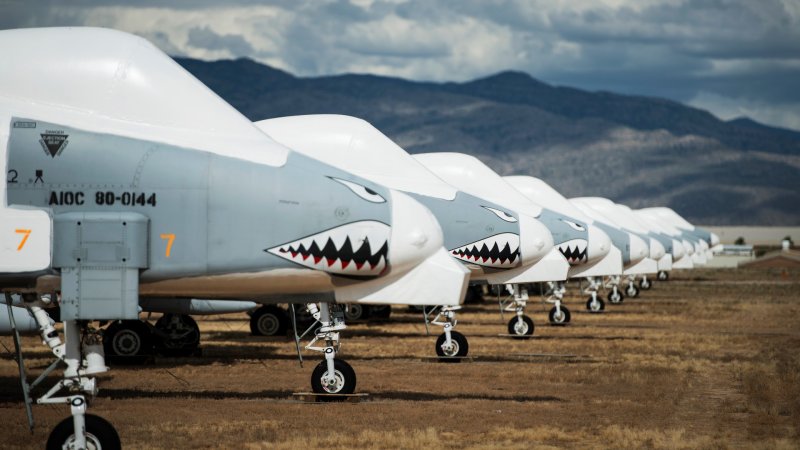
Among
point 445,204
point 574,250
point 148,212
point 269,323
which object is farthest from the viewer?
point 574,250

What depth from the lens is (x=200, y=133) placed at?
47.1ft

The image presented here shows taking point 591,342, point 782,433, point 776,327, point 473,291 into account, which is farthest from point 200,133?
point 473,291

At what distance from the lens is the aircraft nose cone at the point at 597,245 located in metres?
38.5

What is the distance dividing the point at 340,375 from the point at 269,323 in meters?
17.5

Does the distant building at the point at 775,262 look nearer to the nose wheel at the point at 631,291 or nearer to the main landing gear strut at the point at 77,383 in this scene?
the nose wheel at the point at 631,291

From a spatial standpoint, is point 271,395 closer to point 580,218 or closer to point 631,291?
point 580,218

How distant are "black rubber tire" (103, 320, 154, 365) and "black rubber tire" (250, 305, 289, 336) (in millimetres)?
9295

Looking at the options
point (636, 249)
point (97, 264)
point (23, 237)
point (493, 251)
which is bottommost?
point (97, 264)

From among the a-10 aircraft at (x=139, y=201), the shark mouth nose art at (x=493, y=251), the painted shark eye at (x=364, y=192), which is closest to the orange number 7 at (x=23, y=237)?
the a-10 aircraft at (x=139, y=201)

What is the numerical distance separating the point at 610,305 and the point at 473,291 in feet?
22.8

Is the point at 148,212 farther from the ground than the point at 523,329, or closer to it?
farther from the ground

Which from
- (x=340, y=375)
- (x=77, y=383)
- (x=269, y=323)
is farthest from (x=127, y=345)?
(x=77, y=383)

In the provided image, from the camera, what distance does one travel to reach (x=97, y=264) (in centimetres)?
1337

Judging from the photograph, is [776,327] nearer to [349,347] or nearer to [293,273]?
[349,347]
